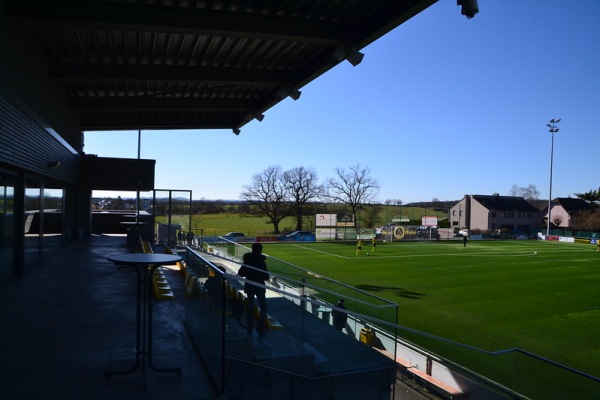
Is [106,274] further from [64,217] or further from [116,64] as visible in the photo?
[64,217]

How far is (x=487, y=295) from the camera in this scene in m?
21.5

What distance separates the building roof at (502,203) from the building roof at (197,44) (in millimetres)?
71788

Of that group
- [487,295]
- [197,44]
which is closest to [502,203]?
[487,295]

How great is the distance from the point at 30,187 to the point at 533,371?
1273 cm

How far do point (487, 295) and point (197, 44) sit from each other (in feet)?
59.0

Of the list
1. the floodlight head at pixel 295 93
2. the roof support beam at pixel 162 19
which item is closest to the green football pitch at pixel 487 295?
the floodlight head at pixel 295 93

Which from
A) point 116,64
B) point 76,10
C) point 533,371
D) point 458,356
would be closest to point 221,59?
point 116,64

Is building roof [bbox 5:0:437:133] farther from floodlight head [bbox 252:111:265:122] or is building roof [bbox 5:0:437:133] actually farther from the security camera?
the security camera

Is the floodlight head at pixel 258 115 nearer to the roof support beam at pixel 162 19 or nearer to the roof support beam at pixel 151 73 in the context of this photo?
the roof support beam at pixel 151 73

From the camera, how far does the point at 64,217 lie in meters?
18.7

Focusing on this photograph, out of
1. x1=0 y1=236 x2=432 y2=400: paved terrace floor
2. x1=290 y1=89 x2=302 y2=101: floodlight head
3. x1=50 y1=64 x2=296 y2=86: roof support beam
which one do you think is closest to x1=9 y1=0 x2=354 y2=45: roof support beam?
x1=50 y1=64 x2=296 y2=86: roof support beam

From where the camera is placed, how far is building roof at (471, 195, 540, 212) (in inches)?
3103

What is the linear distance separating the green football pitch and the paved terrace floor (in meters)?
7.20

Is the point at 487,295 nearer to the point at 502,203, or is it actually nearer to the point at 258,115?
the point at 258,115
